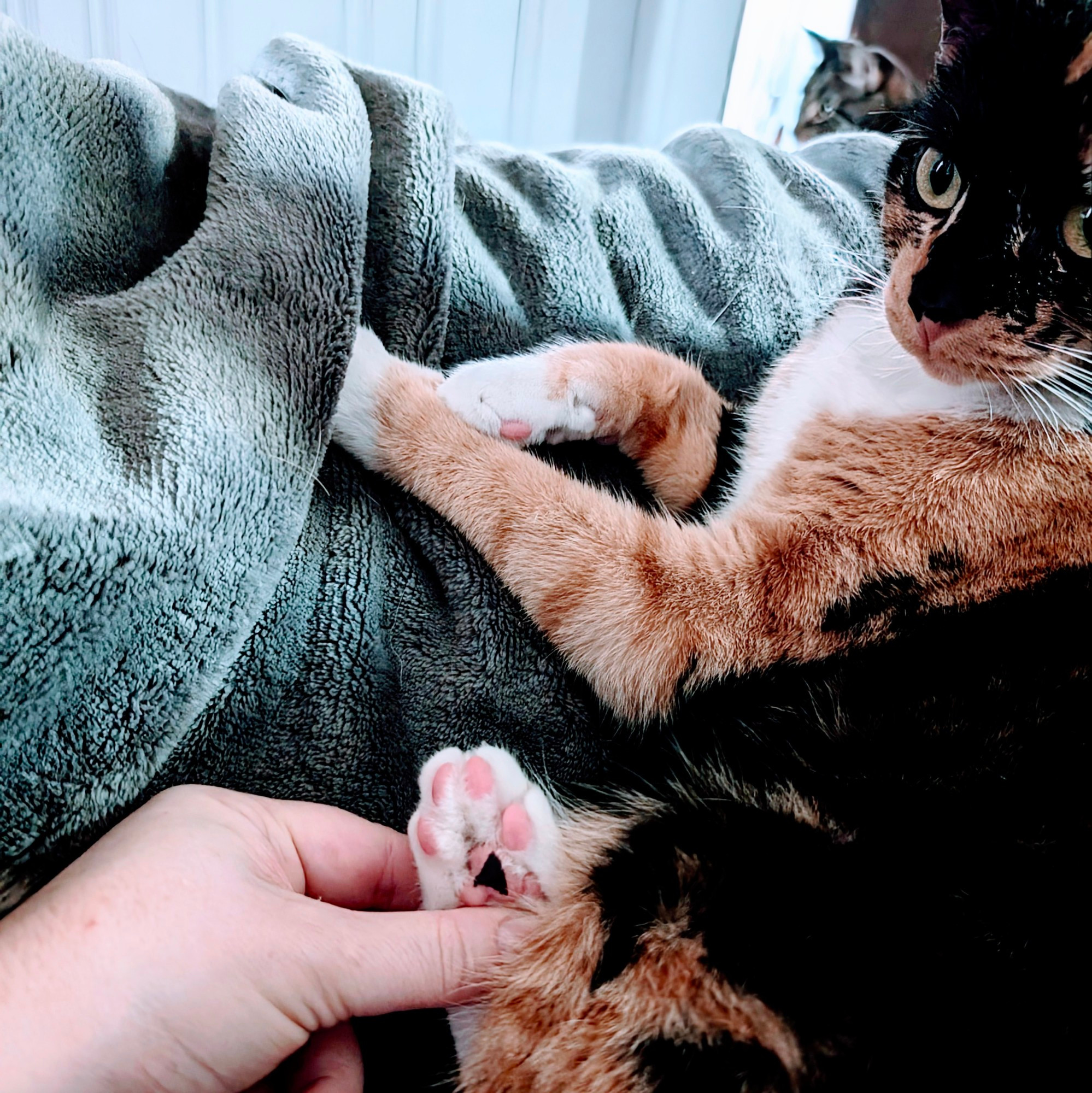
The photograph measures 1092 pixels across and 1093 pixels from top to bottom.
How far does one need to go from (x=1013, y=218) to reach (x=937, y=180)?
0.42ft

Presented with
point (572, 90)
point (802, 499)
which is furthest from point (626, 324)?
point (572, 90)

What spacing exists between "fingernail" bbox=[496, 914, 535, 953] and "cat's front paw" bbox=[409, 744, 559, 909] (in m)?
0.03

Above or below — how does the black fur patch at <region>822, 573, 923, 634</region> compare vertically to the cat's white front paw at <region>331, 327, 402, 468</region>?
below

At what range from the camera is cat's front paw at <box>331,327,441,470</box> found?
0.73 meters

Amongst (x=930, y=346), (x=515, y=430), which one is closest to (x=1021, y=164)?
(x=930, y=346)

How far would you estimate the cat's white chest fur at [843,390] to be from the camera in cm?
78

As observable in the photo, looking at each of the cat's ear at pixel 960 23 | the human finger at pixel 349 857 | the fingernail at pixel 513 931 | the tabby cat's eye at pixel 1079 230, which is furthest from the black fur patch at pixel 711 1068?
the cat's ear at pixel 960 23

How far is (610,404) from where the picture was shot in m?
0.83

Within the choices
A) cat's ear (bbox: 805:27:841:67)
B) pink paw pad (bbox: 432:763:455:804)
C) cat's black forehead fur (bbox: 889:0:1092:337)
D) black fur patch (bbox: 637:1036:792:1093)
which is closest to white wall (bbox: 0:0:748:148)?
cat's ear (bbox: 805:27:841:67)

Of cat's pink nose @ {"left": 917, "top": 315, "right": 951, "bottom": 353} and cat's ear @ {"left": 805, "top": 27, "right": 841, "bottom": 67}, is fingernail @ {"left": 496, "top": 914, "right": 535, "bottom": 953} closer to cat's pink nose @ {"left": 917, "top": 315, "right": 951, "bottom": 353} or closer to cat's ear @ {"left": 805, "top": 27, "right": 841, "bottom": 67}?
cat's pink nose @ {"left": 917, "top": 315, "right": 951, "bottom": 353}

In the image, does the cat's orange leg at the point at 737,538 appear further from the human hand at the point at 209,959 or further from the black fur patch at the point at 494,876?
the human hand at the point at 209,959

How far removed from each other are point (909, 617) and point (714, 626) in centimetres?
16

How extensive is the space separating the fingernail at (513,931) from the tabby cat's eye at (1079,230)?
68 centimetres

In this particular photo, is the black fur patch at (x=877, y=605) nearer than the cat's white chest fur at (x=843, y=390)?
Yes
